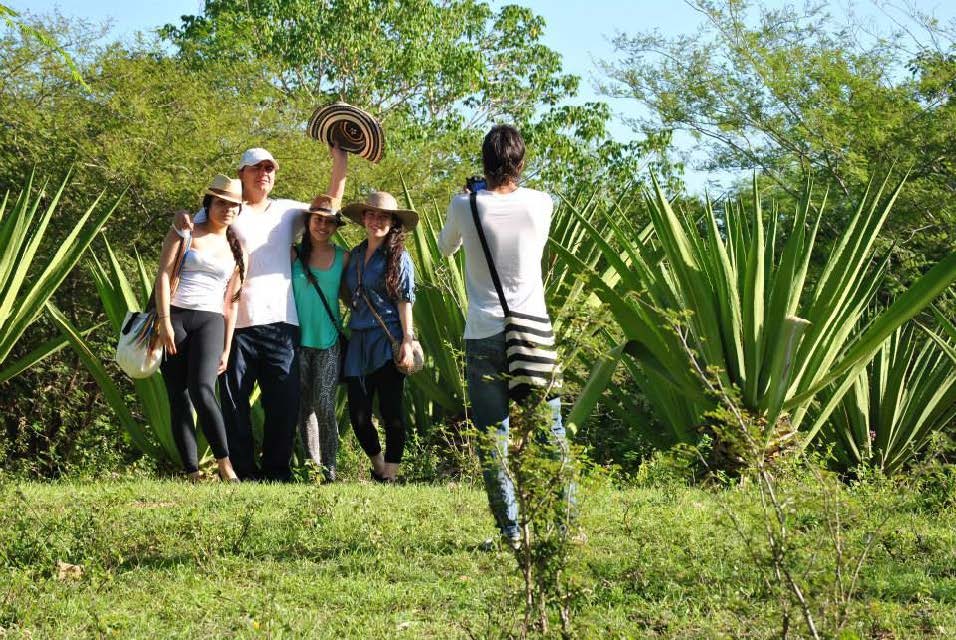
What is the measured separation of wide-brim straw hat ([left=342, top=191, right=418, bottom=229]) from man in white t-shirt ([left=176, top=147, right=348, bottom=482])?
0.51 feet

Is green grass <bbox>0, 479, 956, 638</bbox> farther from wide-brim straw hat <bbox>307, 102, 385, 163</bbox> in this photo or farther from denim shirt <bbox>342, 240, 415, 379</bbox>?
wide-brim straw hat <bbox>307, 102, 385, 163</bbox>

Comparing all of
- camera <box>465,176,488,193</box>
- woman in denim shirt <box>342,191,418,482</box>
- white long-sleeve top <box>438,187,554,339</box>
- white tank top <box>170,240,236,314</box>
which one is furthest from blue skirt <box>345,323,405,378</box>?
white long-sleeve top <box>438,187,554,339</box>

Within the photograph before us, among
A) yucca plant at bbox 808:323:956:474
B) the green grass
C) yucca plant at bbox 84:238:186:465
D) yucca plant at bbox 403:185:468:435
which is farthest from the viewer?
yucca plant at bbox 403:185:468:435

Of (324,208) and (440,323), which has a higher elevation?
(324,208)

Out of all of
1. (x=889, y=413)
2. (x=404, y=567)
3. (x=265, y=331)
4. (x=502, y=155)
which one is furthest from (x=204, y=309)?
(x=889, y=413)

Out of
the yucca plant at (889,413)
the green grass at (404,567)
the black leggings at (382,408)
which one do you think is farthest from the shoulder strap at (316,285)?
the yucca plant at (889,413)

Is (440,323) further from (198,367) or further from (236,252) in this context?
(198,367)

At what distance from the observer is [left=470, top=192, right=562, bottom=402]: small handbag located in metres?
4.02

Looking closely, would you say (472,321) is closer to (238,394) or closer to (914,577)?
(914,577)

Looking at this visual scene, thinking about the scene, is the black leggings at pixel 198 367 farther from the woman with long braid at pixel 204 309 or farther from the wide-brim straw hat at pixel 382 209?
the wide-brim straw hat at pixel 382 209

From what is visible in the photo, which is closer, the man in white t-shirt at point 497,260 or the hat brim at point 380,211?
the man in white t-shirt at point 497,260

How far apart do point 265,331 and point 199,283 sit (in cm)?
48

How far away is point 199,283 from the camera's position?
5867 mm

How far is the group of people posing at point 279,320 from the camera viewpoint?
5863 millimetres
